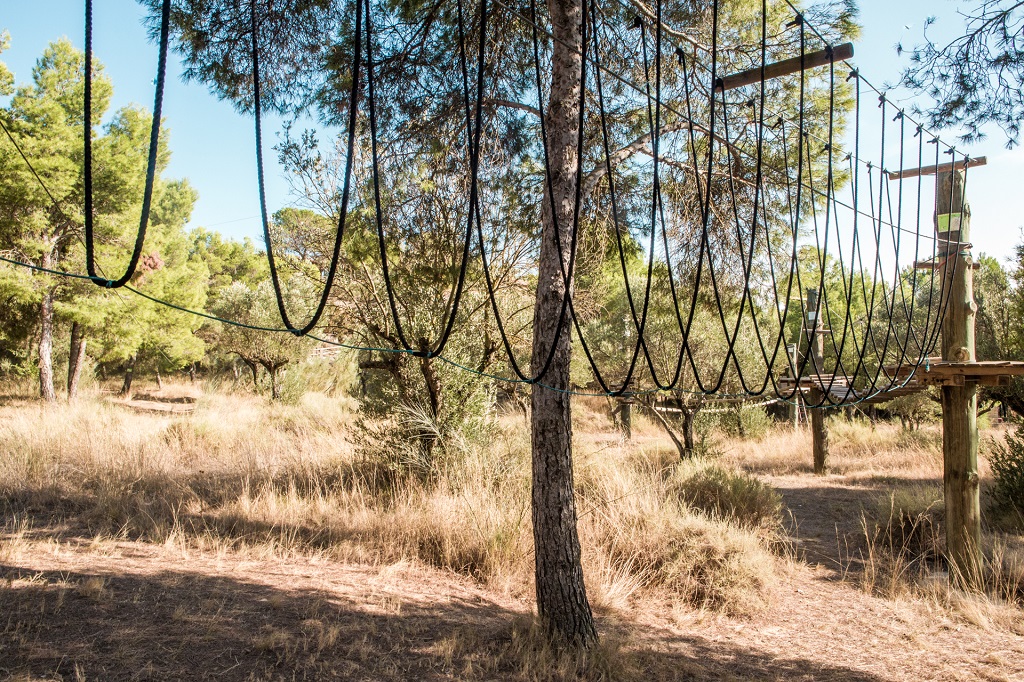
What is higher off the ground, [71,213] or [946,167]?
[71,213]

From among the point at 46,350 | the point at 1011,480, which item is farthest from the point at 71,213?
the point at 1011,480

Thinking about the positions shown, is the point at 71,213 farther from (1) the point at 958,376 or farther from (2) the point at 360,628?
(1) the point at 958,376

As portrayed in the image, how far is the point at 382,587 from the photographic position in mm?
5109

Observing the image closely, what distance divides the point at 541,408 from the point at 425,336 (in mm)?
3909

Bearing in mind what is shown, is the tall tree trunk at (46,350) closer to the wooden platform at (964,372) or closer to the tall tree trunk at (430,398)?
the tall tree trunk at (430,398)

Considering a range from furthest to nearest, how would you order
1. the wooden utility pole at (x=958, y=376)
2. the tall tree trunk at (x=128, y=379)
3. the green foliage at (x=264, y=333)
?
the tall tree trunk at (x=128, y=379) → the green foliage at (x=264, y=333) → the wooden utility pole at (x=958, y=376)

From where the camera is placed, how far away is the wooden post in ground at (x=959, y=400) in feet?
20.7

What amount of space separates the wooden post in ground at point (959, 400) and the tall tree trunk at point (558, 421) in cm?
446

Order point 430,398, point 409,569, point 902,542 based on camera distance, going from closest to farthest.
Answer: point 409,569, point 902,542, point 430,398

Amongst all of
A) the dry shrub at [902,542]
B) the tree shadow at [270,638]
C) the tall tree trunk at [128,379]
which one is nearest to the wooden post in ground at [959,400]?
the dry shrub at [902,542]

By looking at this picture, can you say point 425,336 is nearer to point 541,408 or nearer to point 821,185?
point 541,408

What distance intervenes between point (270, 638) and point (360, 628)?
2.02 feet

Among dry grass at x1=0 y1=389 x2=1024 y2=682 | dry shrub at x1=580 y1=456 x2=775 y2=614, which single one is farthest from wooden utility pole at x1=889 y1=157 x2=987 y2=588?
dry shrub at x1=580 y1=456 x2=775 y2=614

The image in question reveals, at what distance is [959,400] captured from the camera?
Answer: 21.4ft
